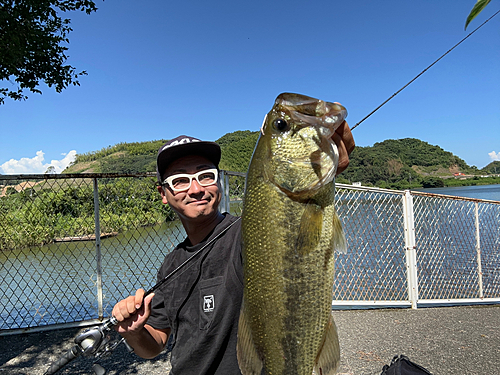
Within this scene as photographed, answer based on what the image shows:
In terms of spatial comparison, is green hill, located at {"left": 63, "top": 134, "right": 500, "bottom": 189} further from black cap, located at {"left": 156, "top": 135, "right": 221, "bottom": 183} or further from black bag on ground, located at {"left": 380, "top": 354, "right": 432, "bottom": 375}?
black bag on ground, located at {"left": 380, "top": 354, "right": 432, "bottom": 375}

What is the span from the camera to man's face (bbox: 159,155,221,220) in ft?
6.76

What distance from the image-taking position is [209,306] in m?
1.92

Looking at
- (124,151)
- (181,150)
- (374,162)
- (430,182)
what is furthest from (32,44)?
(124,151)

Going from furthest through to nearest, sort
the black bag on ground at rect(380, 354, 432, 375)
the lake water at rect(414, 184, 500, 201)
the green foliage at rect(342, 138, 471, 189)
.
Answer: the lake water at rect(414, 184, 500, 201), the green foliage at rect(342, 138, 471, 189), the black bag on ground at rect(380, 354, 432, 375)

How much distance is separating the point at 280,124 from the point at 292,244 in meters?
0.57

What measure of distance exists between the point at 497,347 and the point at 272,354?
516 cm

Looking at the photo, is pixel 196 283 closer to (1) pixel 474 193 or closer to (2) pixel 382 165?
(2) pixel 382 165

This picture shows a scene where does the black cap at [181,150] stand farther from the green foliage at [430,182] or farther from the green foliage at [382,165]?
the green foliage at [430,182]

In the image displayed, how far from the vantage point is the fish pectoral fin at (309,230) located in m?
1.52

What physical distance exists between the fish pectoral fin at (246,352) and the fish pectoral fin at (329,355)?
292 millimetres

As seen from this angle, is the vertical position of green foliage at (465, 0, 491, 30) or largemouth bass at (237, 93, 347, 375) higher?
green foliage at (465, 0, 491, 30)

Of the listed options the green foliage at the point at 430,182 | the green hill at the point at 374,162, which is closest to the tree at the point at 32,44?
the green hill at the point at 374,162

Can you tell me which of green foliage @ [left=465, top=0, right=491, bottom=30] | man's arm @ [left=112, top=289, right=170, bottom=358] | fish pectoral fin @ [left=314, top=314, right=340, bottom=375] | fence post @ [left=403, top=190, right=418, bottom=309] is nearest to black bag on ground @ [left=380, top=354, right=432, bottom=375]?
fish pectoral fin @ [left=314, top=314, right=340, bottom=375]

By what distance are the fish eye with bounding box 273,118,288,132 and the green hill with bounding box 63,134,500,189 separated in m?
0.25
